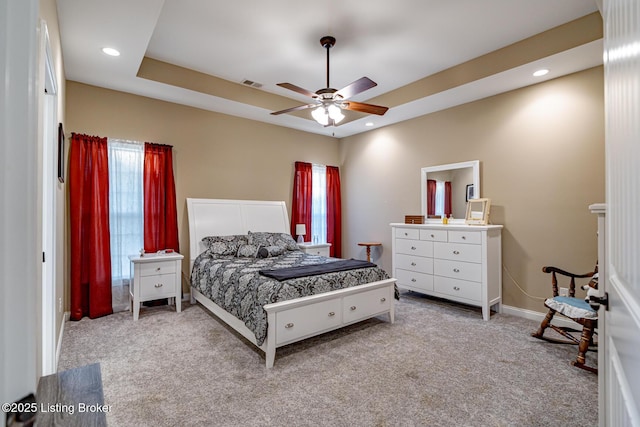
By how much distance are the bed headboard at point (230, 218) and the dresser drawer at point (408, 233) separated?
6.00 ft

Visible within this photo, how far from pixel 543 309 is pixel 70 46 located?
221 inches

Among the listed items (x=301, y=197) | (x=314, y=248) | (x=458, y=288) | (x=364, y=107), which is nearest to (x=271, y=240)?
(x=314, y=248)

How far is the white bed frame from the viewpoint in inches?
104

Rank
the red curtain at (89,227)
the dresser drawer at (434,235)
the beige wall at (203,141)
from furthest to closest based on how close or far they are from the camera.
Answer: the dresser drawer at (434,235)
the beige wall at (203,141)
the red curtain at (89,227)

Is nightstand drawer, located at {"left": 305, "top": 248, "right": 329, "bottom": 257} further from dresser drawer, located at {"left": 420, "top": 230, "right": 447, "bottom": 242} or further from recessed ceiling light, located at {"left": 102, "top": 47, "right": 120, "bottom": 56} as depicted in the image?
recessed ceiling light, located at {"left": 102, "top": 47, "right": 120, "bottom": 56}

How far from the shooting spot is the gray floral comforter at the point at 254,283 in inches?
105

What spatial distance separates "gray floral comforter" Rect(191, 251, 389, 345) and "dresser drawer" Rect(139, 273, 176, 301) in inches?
12.1

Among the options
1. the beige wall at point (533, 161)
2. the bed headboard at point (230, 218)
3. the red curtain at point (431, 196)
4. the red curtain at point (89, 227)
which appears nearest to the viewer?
the beige wall at point (533, 161)

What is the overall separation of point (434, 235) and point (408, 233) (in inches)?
16.5

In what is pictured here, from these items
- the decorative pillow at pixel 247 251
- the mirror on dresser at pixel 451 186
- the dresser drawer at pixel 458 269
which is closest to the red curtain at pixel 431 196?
the mirror on dresser at pixel 451 186

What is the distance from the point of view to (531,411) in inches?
79.3

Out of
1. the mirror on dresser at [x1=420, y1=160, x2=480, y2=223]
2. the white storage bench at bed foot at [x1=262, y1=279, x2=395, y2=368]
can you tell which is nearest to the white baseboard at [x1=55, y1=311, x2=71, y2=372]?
the white storage bench at bed foot at [x1=262, y1=279, x2=395, y2=368]

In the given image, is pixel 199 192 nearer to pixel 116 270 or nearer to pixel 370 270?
pixel 116 270

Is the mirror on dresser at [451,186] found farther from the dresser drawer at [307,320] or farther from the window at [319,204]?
the dresser drawer at [307,320]
